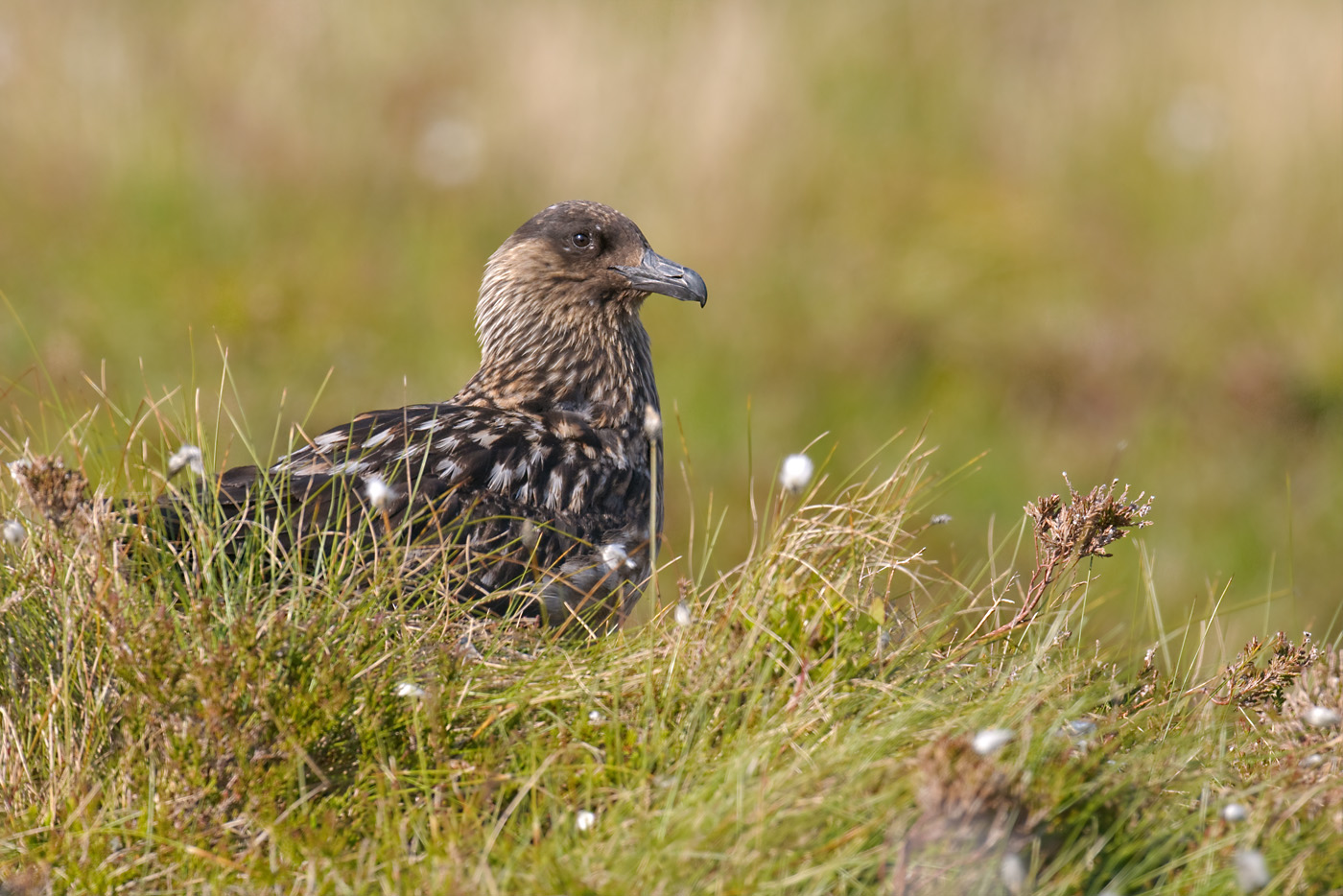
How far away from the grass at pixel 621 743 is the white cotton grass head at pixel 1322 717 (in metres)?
0.05

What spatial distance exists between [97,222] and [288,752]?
266 inches

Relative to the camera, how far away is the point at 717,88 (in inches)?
355

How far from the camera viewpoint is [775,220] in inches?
346

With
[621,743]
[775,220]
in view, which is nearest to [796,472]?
[621,743]

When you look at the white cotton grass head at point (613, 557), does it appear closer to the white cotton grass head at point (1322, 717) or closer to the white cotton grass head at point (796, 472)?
the white cotton grass head at point (796, 472)

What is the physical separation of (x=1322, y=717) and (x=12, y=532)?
7.54 feet

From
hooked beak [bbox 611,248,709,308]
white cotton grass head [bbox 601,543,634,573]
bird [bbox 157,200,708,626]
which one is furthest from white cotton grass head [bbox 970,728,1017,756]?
hooked beak [bbox 611,248,709,308]

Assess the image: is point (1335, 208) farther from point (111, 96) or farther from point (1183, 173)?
point (111, 96)

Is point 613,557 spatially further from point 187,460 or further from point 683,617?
point 187,460

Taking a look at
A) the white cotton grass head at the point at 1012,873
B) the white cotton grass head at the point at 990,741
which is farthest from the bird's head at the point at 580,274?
the white cotton grass head at the point at 1012,873

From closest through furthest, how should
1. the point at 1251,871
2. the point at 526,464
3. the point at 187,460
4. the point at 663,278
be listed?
1. the point at 1251,871
2. the point at 187,460
3. the point at 526,464
4. the point at 663,278

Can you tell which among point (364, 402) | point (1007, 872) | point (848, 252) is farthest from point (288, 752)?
point (848, 252)

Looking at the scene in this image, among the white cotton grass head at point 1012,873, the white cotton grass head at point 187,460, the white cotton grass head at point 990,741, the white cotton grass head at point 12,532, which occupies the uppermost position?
the white cotton grass head at point 187,460

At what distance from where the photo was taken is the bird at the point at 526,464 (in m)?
3.08
